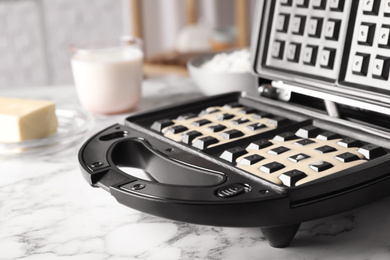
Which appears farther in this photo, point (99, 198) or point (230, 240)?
point (99, 198)

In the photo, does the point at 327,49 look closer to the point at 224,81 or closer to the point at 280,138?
the point at 280,138

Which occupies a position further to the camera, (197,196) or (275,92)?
(275,92)

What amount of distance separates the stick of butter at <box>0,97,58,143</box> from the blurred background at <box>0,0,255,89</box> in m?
2.08

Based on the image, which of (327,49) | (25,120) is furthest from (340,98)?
(25,120)

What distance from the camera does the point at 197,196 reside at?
0.72 metres

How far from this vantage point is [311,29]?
1.07m

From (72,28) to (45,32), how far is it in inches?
6.5

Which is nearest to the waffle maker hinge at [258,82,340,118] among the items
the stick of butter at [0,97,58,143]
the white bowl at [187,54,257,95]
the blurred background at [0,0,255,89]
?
the white bowl at [187,54,257,95]

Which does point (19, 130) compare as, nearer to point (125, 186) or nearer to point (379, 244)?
point (125, 186)

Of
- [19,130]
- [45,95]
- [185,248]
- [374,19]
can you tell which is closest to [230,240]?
[185,248]

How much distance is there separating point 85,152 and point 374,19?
19.4 inches

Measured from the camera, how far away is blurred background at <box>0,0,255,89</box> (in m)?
3.48

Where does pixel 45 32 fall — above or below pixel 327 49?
below

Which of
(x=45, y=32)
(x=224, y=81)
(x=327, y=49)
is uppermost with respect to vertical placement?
(x=327, y=49)
